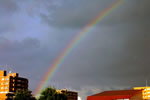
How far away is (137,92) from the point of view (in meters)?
102

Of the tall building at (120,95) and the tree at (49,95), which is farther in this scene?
the tree at (49,95)

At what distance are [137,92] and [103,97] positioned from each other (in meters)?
13.5

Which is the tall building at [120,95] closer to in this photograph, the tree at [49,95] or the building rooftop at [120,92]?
the building rooftop at [120,92]

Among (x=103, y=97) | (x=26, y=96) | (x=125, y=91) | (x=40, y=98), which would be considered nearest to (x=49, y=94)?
(x=40, y=98)

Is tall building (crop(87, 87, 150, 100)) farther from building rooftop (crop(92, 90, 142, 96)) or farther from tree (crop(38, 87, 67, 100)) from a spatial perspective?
tree (crop(38, 87, 67, 100))

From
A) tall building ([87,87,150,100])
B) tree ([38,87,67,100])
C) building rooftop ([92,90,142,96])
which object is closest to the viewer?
tall building ([87,87,150,100])

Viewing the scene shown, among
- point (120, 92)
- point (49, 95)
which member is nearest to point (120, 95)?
point (120, 92)

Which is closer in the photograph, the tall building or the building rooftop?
the tall building

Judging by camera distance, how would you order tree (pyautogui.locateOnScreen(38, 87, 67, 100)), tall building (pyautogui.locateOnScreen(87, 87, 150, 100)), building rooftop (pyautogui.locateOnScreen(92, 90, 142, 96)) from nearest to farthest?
1. tall building (pyautogui.locateOnScreen(87, 87, 150, 100))
2. building rooftop (pyautogui.locateOnScreen(92, 90, 142, 96))
3. tree (pyautogui.locateOnScreen(38, 87, 67, 100))

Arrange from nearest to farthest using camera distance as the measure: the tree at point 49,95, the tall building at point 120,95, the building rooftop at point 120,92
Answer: the tall building at point 120,95, the building rooftop at point 120,92, the tree at point 49,95

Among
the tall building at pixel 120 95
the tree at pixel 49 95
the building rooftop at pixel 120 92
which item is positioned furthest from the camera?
the tree at pixel 49 95

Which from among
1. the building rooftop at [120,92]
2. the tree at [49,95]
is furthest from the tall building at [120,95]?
the tree at [49,95]

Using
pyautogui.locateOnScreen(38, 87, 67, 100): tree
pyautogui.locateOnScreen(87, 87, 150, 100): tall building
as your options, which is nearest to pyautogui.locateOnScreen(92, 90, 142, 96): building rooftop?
pyautogui.locateOnScreen(87, 87, 150, 100): tall building

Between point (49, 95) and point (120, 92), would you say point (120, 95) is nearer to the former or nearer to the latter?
point (120, 92)
